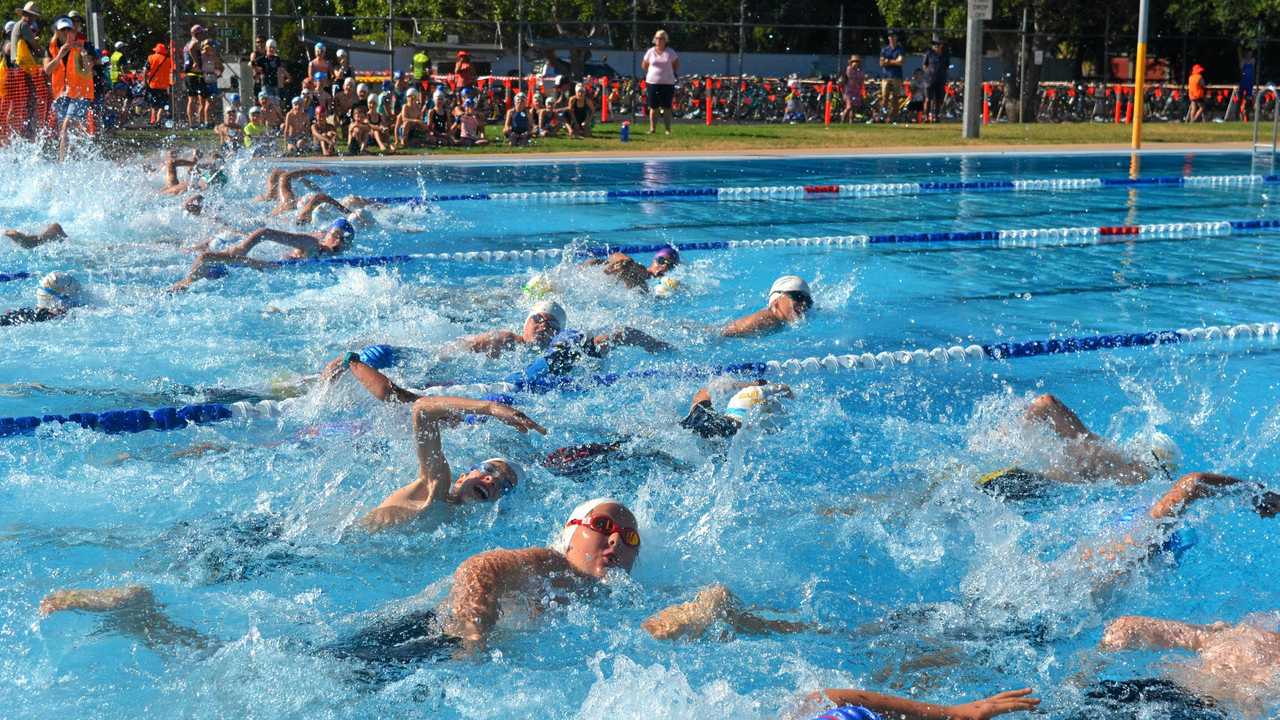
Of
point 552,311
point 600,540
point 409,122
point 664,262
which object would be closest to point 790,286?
point 664,262

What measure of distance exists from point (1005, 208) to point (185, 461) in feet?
33.2

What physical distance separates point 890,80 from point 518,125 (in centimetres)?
917

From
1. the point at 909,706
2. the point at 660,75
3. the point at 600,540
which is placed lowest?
the point at 909,706

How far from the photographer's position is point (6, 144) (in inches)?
593

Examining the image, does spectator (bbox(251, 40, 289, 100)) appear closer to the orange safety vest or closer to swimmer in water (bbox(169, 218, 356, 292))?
the orange safety vest

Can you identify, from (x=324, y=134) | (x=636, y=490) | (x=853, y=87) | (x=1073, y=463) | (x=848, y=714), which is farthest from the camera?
(x=853, y=87)

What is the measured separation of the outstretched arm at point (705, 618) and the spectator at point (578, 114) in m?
16.4

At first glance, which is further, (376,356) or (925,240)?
(925,240)

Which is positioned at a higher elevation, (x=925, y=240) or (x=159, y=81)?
(x=159, y=81)

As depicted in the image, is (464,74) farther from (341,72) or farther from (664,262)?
(664,262)

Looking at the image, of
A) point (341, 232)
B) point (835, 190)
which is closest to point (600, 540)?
point (341, 232)

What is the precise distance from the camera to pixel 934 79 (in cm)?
2461

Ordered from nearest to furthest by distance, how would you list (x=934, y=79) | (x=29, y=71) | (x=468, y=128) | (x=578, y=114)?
1. (x=29, y=71)
2. (x=468, y=128)
3. (x=578, y=114)
4. (x=934, y=79)

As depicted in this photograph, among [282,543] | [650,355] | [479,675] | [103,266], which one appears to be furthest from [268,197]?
[479,675]
